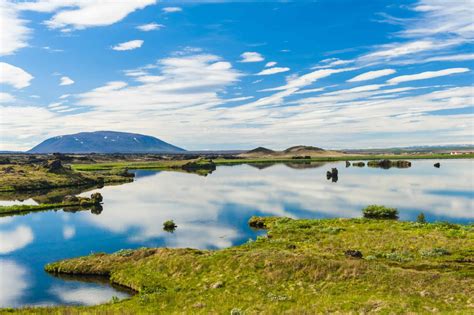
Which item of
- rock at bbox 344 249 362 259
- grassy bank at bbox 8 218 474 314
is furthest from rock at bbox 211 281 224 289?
rock at bbox 344 249 362 259

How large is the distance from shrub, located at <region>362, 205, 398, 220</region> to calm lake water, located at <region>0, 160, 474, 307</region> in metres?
1.42

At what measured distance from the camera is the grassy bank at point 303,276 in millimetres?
25422

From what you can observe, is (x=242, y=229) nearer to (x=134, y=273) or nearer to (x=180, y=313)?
(x=134, y=273)

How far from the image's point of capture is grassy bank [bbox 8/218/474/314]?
2542cm

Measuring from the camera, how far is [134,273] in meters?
35.4

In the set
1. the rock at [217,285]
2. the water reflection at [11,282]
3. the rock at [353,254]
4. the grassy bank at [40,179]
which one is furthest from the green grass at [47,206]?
the rock at [353,254]

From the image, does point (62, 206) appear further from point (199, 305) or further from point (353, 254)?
point (353, 254)

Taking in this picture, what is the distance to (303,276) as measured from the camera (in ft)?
101

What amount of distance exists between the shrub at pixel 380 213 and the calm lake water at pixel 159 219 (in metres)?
1.42

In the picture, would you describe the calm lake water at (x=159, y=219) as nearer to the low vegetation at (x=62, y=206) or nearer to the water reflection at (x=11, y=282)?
the water reflection at (x=11, y=282)

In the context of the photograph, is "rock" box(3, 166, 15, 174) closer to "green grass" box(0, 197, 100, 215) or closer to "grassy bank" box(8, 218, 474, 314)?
"green grass" box(0, 197, 100, 215)

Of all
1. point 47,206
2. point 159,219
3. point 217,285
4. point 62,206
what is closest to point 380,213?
point 159,219

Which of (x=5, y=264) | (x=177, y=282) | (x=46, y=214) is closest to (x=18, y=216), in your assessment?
(x=46, y=214)

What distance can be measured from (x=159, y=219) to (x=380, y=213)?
37877 millimetres
